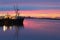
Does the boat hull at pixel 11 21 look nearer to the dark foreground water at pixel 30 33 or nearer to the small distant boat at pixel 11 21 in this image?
the small distant boat at pixel 11 21

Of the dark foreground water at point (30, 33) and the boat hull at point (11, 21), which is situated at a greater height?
the dark foreground water at point (30, 33)

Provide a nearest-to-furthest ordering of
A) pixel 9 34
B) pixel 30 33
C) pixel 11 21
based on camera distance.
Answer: pixel 9 34 → pixel 30 33 → pixel 11 21

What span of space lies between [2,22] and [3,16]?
5.57ft

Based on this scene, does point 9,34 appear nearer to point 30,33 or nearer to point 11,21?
point 30,33

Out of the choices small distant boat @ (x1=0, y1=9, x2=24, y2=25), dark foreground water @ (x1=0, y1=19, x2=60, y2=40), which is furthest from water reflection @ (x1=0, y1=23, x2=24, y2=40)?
small distant boat @ (x1=0, y1=9, x2=24, y2=25)

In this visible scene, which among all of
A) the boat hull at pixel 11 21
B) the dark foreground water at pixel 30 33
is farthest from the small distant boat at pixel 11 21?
the dark foreground water at pixel 30 33

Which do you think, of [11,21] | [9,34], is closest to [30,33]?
[9,34]

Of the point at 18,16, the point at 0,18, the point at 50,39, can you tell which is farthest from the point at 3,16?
the point at 50,39

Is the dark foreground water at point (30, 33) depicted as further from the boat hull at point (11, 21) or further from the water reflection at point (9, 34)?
the boat hull at point (11, 21)

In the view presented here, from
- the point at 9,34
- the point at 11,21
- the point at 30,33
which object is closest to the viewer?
the point at 9,34

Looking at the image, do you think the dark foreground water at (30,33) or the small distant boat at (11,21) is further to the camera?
the small distant boat at (11,21)

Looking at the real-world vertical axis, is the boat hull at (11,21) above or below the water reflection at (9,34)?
below

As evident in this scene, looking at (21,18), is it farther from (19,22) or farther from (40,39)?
(40,39)

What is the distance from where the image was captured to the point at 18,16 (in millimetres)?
58375
